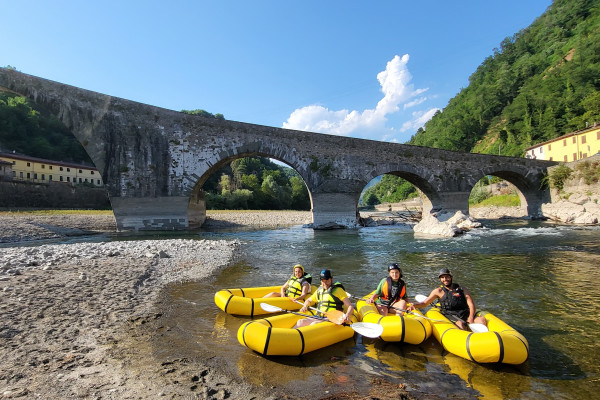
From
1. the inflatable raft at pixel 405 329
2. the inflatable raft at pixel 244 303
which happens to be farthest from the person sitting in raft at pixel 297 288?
the inflatable raft at pixel 405 329

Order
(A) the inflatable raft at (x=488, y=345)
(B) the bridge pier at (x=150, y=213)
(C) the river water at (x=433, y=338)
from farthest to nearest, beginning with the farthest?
(B) the bridge pier at (x=150, y=213) < (A) the inflatable raft at (x=488, y=345) < (C) the river water at (x=433, y=338)

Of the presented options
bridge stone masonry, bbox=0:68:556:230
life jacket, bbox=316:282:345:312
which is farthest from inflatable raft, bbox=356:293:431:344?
bridge stone masonry, bbox=0:68:556:230

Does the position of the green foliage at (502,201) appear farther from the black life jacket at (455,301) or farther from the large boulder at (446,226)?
the black life jacket at (455,301)

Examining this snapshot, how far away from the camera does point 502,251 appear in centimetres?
1147

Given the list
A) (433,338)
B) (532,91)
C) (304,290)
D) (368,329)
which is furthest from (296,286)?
(532,91)

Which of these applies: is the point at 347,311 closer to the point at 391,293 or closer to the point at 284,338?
the point at 391,293

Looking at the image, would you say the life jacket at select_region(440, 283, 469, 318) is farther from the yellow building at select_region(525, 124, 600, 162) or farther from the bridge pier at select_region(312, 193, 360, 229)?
the yellow building at select_region(525, 124, 600, 162)

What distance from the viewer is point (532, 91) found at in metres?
53.8

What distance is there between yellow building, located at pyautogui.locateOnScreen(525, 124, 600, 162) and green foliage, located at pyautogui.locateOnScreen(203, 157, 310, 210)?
31.5 metres

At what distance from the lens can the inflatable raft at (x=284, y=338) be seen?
3623 millimetres

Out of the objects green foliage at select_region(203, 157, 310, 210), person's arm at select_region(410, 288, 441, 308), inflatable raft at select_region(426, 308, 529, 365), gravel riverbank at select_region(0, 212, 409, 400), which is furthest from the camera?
green foliage at select_region(203, 157, 310, 210)

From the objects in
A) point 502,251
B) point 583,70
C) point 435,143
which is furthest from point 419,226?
point 435,143

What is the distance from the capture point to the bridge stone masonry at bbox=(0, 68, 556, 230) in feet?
56.1

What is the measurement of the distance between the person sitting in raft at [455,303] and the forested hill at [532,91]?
4468cm
